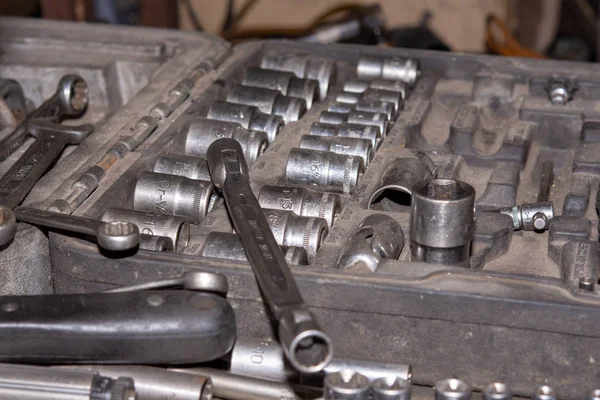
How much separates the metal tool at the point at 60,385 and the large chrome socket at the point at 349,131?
65 centimetres

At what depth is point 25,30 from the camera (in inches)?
83.3

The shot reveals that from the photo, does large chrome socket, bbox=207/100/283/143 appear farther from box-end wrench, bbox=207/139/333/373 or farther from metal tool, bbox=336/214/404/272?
metal tool, bbox=336/214/404/272

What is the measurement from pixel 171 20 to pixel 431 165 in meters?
1.68

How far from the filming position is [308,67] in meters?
1.95

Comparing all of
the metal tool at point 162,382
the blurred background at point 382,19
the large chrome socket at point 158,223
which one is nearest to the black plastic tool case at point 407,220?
the large chrome socket at point 158,223

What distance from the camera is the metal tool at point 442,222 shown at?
4.28 ft

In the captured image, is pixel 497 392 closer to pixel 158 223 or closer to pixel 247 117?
pixel 158 223

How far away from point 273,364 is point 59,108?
79cm

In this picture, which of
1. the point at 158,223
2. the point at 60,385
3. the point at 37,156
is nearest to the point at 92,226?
the point at 158,223

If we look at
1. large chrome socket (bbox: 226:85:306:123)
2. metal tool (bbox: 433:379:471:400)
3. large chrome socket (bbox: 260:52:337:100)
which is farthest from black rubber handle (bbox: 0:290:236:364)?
large chrome socket (bbox: 260:52:337:100)

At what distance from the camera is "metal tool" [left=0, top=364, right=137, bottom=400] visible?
1.17 meters

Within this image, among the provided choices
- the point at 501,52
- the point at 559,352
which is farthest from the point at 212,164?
the point at 501,52

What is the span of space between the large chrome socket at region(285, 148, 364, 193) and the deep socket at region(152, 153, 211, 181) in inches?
5.1

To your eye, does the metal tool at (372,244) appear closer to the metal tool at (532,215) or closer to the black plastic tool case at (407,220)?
the black plastic tool case at (407,220)
